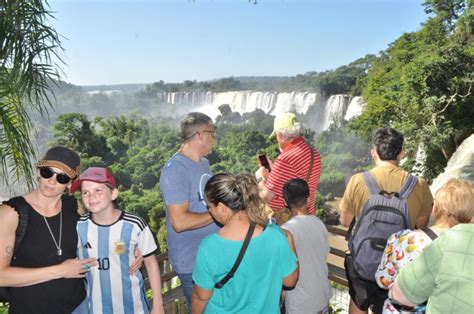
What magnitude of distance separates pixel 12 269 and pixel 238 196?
0.99 m

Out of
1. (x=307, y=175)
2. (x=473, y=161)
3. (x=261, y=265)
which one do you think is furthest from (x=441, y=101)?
(x=261, y=265)

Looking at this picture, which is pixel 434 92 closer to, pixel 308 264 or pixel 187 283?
pixel 308 264

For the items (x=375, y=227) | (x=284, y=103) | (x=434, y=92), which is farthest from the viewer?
(x=284, y=103)

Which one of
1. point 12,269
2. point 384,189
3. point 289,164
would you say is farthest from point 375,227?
point 12,269

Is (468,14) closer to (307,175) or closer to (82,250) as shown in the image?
(307,175)

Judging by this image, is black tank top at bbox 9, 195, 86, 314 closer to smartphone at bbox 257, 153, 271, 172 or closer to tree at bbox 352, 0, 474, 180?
smartphone at bbox 257, 153, 271, 172

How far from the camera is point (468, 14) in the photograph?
63.7 ft

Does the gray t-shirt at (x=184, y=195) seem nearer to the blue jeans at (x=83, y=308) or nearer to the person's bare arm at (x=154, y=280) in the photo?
the person's bare arm at (x=154, y=280)

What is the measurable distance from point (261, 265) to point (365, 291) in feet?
3.13

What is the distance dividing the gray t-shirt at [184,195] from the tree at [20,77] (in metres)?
1.97

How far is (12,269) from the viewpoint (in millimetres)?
1745

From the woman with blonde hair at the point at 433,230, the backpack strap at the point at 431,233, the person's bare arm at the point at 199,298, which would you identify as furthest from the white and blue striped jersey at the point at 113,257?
the backpack strap at the point at 431,233

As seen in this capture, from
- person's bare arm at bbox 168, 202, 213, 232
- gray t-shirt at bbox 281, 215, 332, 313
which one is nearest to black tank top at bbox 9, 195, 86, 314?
person's bare arm at bbox 168, 202, 213, 232

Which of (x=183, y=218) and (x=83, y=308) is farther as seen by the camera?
(x=183, y=218)
